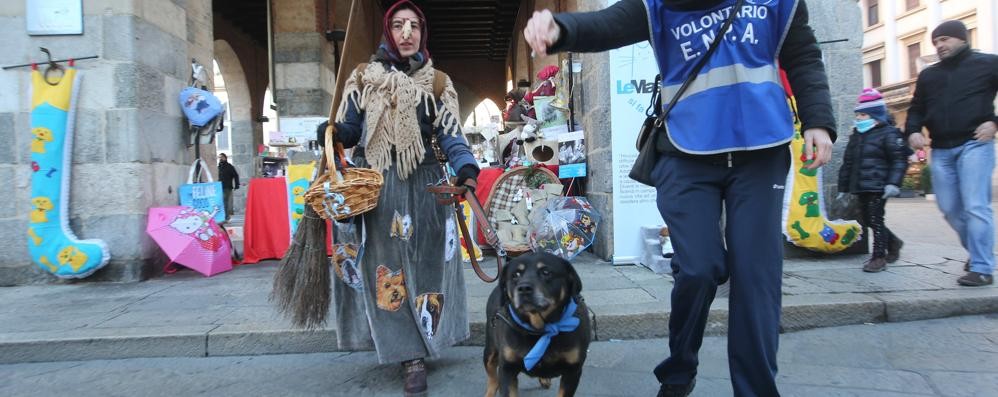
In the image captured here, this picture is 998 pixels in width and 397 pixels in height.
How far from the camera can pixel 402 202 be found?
9.69ft

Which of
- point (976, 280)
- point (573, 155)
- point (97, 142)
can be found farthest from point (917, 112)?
point (97, 142)

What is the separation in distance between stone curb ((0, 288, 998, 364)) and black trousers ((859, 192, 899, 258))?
2.93 ft

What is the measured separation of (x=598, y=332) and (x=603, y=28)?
2165mm

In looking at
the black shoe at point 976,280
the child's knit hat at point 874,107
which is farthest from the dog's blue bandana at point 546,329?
the child's knit hat at point 874,107

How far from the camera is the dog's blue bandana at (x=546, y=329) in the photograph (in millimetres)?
2285

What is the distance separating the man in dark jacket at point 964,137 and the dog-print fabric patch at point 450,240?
147 inches

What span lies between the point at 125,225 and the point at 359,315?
363 centimetres

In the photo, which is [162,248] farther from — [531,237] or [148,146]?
[531,237]

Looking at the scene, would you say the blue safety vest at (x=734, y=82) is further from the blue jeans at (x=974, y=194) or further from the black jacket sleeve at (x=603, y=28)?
the blue jeans at (x=974, y=194)

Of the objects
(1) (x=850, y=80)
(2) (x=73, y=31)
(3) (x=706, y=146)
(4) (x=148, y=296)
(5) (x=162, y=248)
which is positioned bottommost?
(4) (x=148, y=296)

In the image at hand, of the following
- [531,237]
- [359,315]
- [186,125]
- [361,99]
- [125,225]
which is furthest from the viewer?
A: [186,125]

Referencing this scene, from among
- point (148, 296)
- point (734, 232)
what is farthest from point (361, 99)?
point (148, 296)

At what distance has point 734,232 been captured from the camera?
211 centimetres

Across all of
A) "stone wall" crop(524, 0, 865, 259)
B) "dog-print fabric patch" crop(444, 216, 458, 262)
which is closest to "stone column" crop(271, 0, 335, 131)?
"stone wall" crop(524, 0, 865, 259)
